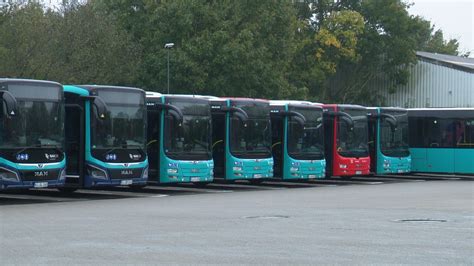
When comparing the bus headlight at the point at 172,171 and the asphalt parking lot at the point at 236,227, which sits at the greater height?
the bus headlight at the point at 172,171

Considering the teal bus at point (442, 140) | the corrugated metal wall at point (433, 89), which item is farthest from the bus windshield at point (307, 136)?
the corrugated metal wall at point (433, 89)

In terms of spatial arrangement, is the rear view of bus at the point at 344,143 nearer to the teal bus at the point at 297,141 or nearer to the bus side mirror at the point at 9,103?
the teal bus at the point at 297,141

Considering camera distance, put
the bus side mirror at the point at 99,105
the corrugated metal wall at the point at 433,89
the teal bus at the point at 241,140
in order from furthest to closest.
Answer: the corrugated metal wall at the point at 433,89 → the teal bus at the point at 241,140 → the bus side mirror at the point at 99,105

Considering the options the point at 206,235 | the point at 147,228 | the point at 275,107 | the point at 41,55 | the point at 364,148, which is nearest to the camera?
the point at 206,235

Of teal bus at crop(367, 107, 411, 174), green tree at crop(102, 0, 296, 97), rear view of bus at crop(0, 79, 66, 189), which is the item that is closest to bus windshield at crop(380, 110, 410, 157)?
teal bus at crop(367, 107, 411, 174)

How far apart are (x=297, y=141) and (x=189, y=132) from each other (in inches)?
227

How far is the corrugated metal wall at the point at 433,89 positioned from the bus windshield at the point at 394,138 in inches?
965

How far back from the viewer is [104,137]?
83.9 feet

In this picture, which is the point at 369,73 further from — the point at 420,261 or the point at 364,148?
the point at 420,261

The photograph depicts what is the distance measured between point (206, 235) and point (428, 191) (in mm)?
16045

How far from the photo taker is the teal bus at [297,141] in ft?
108

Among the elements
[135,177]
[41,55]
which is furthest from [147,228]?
[41,55]

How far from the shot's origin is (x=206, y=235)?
50.8 ft

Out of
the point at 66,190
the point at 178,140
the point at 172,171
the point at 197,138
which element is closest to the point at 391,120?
the point at 197,138
